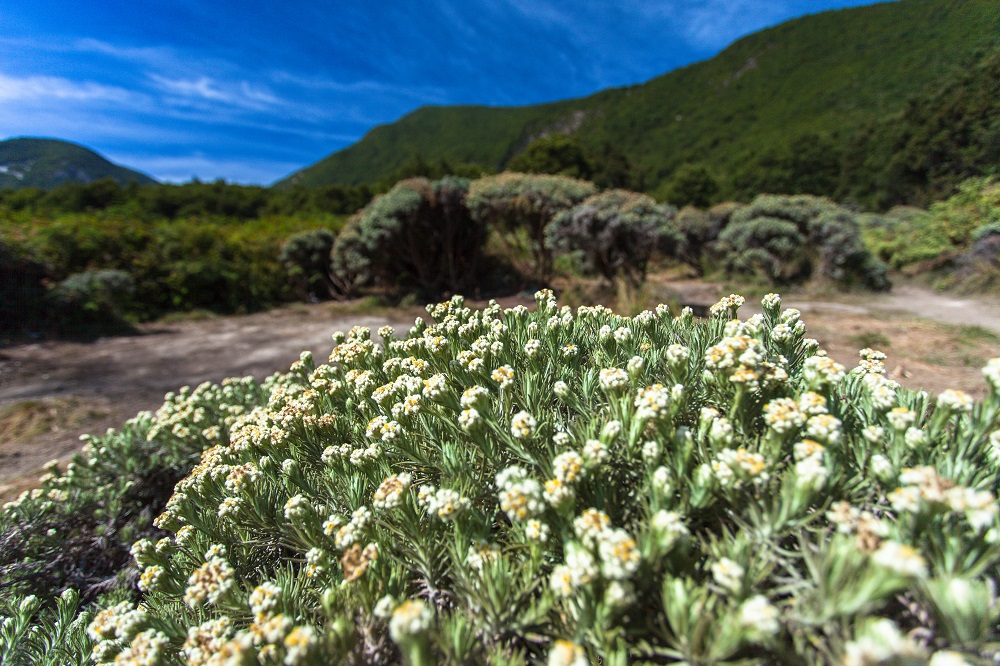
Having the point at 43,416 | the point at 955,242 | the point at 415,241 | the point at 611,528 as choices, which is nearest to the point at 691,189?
the point at 955,242

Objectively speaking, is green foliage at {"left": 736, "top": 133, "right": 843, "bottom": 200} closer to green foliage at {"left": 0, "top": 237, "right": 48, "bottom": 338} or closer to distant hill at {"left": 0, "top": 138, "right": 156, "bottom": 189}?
green foliage at {"left": 0, "top": 237, "right": 48, "bottom": 338}

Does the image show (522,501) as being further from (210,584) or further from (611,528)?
(210,584)

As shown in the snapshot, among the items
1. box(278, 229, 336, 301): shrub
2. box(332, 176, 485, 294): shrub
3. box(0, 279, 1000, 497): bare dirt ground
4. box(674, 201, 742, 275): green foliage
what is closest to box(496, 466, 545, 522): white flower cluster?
box(0, 279, 1000, 497): bare dirt ground

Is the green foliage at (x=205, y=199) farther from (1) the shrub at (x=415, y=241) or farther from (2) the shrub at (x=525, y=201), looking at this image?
(2) the shrub at (x=525, y=201)

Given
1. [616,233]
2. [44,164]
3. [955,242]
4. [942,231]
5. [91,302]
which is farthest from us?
[44,164]

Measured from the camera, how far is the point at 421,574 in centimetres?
130

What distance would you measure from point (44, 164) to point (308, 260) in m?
23.1

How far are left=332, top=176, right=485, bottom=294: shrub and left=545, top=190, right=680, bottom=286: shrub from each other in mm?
3237

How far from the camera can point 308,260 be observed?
12367mm

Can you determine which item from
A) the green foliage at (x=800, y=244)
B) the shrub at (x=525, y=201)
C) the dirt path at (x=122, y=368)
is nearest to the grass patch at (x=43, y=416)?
the dirt path at (x=122, y=368)

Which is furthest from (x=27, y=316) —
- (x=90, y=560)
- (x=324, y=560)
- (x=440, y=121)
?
(x=440, y=121)

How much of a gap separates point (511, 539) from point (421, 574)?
0.31 meters

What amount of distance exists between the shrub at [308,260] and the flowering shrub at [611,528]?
11.5 meters

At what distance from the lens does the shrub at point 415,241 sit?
10258mm
